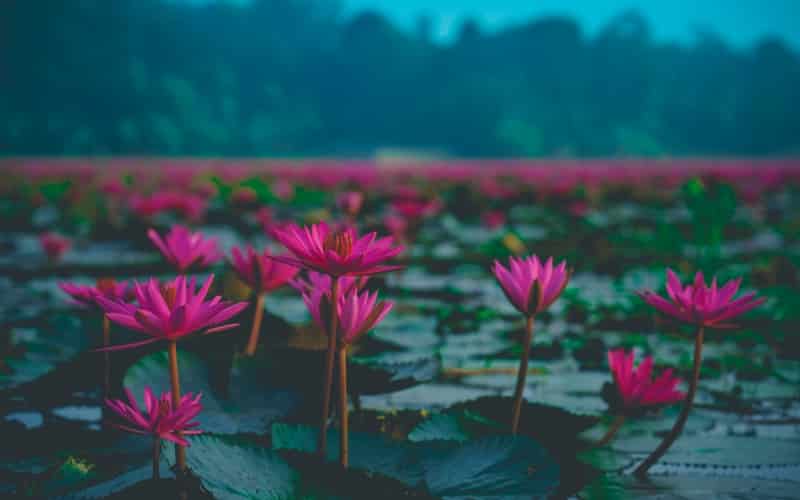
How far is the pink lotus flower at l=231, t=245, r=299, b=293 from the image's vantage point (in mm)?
1421

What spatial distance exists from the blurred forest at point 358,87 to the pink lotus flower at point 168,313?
143 feet

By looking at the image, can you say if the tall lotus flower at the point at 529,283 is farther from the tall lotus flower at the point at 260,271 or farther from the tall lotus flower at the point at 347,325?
the tall lotus flower at the point at 260,271

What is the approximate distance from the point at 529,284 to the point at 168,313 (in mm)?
502

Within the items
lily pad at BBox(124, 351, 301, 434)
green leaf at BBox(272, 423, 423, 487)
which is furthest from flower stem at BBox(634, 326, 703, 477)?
lily pad at BBox(124, 351, 301, 434)

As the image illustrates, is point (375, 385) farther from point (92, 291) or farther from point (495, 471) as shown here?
point (92, 291)

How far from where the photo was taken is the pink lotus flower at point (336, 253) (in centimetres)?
99

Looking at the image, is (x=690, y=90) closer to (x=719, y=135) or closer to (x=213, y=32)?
(x=719, y=135)

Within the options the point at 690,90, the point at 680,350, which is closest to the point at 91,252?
the point at 680,350

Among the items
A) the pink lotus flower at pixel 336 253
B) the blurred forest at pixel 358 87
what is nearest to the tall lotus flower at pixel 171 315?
the pink lotus flower at pixel 336 253

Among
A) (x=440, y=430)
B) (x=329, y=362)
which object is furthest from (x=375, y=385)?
(x=329, y=362)

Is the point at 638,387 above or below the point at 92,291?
below

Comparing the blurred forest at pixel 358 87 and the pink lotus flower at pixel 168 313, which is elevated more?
the blurred forest at pixel 358 87

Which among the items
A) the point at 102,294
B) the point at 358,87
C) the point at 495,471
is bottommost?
the point at 495,471

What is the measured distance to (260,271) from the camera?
1.43 m
